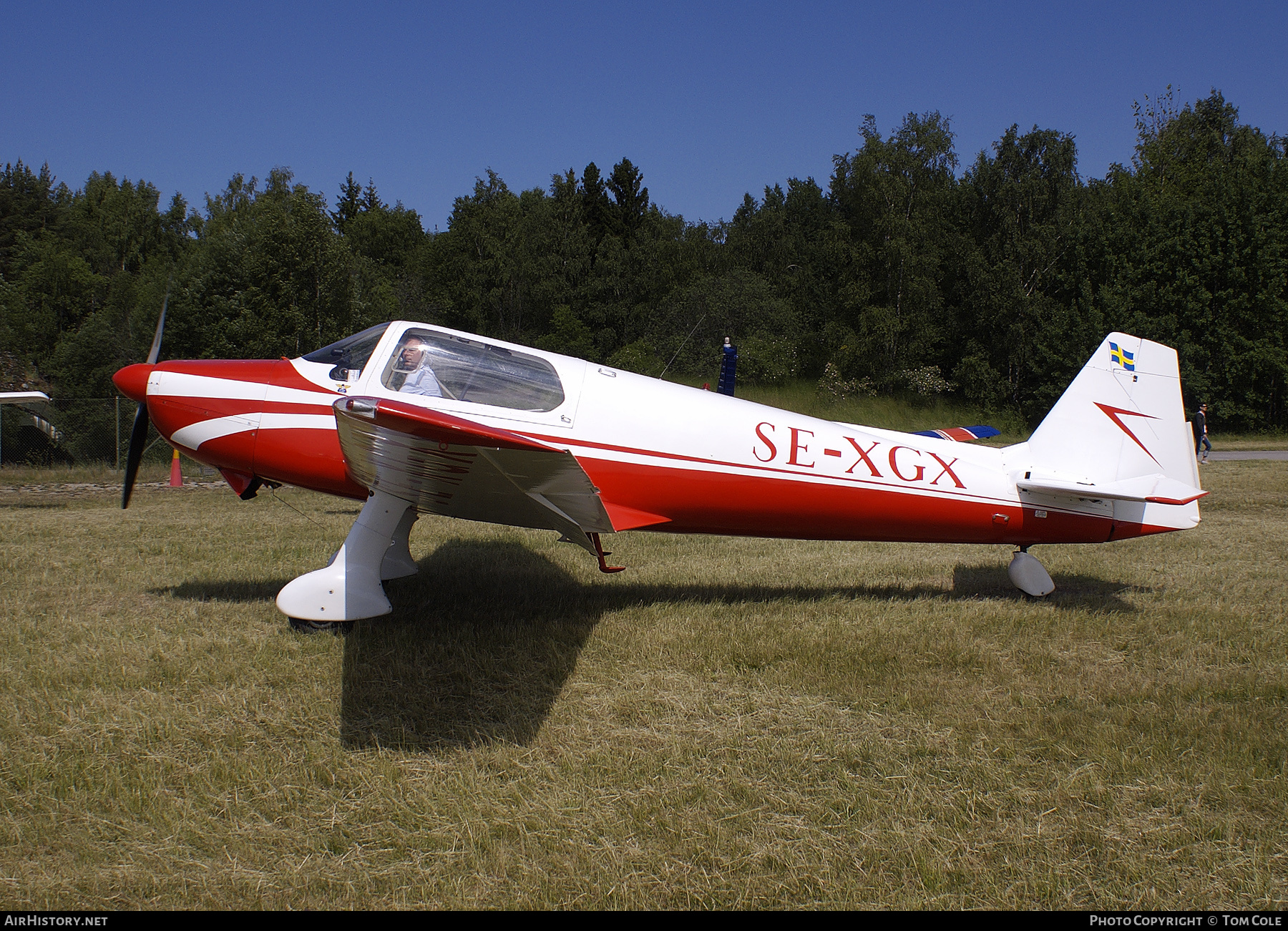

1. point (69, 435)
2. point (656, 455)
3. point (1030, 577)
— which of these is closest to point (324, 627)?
point (656, 455)

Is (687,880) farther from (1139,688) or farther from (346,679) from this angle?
(1139,688)

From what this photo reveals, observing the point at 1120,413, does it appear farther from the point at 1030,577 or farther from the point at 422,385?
the point at 422,385

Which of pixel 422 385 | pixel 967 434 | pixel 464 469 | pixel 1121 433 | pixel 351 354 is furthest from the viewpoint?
pixel 967 434

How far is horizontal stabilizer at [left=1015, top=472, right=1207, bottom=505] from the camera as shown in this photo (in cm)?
554

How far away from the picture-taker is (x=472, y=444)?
3.46 metres

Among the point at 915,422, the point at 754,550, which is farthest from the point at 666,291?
the point at 754,550

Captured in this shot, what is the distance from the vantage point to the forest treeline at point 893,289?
1027 inches

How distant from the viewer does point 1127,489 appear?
5.64 metres

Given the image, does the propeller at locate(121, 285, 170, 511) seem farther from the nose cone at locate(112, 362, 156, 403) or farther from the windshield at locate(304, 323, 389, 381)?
the windshield at locate(304, 323, 389, 381)

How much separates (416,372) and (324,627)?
1930 millimetres

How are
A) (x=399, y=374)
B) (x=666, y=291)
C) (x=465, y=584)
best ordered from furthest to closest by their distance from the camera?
(x=666, y=291) → (x=465, y=584) → (x=399, y=374)

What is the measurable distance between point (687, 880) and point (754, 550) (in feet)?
20.3

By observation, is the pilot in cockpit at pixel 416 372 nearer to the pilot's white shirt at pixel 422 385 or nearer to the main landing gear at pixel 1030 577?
the pilot's white shirt at pixel 422 385
